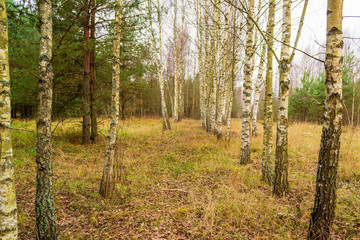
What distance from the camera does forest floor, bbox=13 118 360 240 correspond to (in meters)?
Result: 2.96

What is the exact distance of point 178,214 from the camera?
3.44 m

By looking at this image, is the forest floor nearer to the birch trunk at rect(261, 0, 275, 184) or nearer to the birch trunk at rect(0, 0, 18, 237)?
the birch trunk at rect(261, 0, 275, 184)

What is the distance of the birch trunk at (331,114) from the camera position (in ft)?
7.27

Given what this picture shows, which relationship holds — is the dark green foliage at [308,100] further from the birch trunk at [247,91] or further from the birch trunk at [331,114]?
the birch trunk at [331,114]

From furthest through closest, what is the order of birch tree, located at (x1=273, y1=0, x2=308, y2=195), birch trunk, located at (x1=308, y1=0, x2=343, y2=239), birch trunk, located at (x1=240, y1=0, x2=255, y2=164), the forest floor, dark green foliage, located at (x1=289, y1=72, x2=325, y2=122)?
dark green foliage, located at (x1=289, y1=72, x2=325, y2=122) → birch trunk, located at (x1=240, y1=0, x2=255, y2=164) → birch tree, located at (x1=273, y1=0, x2=308, y2=195) → the forest floor → birch trunk, located at (x1=308, y1=0, x2=343, y2=239)

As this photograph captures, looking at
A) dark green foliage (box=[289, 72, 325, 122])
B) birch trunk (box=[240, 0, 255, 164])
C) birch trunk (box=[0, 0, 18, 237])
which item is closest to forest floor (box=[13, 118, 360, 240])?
birch trunk (box=[240, 0, 255, 164])

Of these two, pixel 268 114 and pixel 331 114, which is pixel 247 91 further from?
pixel 331 114

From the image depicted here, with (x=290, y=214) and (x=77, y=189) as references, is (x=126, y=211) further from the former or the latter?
(x=290, y=214)

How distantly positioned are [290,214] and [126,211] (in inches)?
122

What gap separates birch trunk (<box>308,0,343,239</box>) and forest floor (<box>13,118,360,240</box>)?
2.89ft

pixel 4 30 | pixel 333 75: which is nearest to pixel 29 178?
pixel 4 30

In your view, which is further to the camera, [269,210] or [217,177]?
[217,177]

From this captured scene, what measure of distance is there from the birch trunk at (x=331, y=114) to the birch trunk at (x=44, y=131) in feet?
12.0

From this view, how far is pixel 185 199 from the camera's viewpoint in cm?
401
